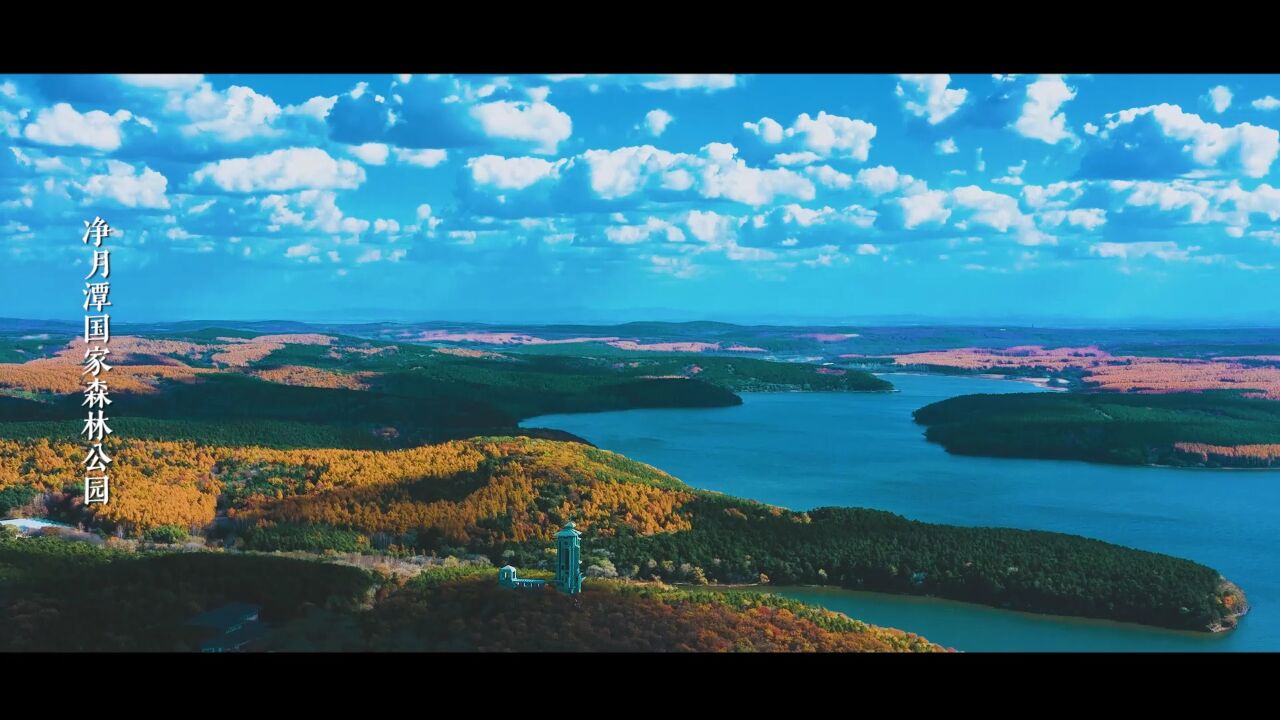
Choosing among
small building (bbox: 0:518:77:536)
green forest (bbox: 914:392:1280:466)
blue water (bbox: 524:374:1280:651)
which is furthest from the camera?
green forest (bbox: 914:392:1280:466)

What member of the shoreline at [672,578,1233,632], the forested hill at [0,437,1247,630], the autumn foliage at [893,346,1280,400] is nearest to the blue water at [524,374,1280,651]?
the shoreline at [672,578,1233,632]

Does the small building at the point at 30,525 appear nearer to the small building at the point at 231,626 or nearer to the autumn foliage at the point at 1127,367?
the small building at the point at 231,626

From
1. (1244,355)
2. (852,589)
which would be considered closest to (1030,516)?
(852,589)

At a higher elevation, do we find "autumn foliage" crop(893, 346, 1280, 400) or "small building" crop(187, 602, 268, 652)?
"autumn foliage" crop(893, 346, 1280, 400)

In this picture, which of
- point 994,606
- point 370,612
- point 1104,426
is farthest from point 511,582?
point 1104,426

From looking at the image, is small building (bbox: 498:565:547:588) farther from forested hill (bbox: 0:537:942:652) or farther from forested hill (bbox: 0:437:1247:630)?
forested hill (bbox: 0:437:1247:630)

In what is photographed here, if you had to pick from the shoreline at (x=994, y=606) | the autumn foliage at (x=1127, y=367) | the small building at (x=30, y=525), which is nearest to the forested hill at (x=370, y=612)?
the small building at (x=30, y=525)

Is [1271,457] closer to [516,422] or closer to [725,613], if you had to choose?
[516,422]

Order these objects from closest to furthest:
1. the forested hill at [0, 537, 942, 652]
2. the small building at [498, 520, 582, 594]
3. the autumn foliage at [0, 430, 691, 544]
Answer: the forested hill at [0, 537, 942, 652]
the small building at [498, 520, 582, 594]
the autumn foliage at [0, 430, 691, 544]
